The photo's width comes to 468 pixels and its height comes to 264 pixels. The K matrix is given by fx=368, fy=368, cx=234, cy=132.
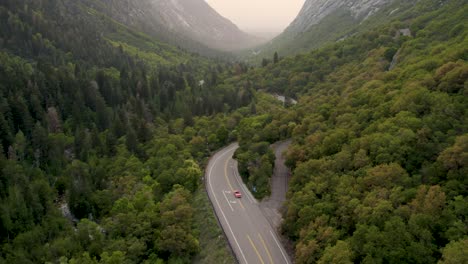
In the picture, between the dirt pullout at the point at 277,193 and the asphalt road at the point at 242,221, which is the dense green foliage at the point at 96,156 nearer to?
the asphalt road at the point at 242,221

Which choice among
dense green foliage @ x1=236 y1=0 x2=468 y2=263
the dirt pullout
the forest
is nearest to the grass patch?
the forest

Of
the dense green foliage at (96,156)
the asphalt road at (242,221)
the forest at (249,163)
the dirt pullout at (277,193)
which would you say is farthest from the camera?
the dirt pullout at (277,193)

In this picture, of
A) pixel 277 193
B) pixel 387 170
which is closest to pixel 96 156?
pixel 277 193

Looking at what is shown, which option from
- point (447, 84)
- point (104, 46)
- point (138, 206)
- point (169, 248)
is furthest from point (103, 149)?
point (104, 46)

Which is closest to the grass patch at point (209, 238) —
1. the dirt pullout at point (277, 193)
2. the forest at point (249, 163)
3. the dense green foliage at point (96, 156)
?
the forest at point (249, 163)

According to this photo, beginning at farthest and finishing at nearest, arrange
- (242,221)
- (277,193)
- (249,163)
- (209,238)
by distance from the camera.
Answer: (249,163)
(277,193)
(242,221)
(209,238)

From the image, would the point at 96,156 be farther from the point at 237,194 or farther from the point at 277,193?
the point at 277,193
